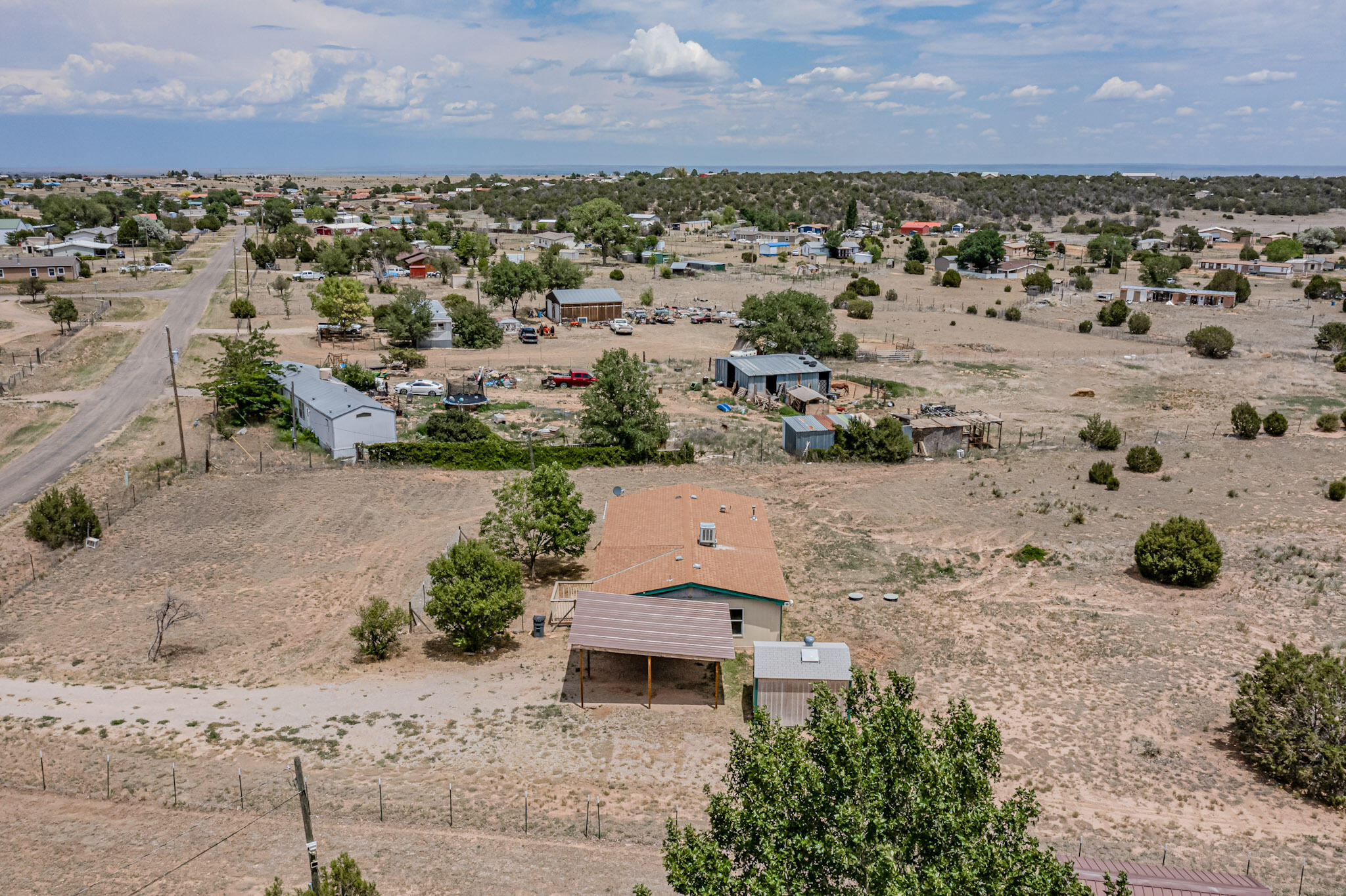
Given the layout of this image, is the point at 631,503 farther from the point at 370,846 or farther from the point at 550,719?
the point at 370,846

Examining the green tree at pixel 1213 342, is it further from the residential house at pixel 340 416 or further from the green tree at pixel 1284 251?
the residential house at pixel 340 416

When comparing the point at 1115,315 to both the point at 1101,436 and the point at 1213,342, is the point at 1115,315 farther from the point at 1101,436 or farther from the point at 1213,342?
the point at 1101,436

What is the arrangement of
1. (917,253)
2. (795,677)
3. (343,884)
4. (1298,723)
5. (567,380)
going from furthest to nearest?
(917,253), (567,380), (795,677), (1298,723), (343,884)

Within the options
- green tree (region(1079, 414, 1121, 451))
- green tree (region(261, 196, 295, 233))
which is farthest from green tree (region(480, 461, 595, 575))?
green tree (region(261, 196, 295, 233))

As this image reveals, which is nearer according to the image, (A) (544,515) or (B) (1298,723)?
(B) (1298,723)

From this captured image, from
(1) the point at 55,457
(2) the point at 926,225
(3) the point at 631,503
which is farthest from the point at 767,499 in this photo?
(2) the point at 926,225

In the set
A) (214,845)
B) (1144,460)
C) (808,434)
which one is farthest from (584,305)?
(214,845)

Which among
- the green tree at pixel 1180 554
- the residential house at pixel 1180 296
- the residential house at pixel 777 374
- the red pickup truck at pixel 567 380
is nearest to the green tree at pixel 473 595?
the green tree at pixel 1180 554
